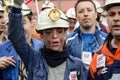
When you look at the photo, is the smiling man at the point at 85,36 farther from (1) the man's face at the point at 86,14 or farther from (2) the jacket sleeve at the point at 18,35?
(2) the jacket sleeve at the point at 18,35

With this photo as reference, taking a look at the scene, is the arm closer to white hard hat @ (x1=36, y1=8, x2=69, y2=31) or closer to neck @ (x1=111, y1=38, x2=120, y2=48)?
white hard hat @ (x1=36, y1=8, x2=69, y2=31)

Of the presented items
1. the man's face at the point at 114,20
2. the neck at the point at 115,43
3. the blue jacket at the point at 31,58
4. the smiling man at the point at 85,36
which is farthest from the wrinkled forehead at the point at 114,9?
the smiling man at the point at 85,36

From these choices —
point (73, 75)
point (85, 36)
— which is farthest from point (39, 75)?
point (85, 36)

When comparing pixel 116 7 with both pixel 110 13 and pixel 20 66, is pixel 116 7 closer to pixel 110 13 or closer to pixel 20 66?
pixel 110 13

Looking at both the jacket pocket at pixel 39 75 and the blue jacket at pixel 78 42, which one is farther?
the blue jacket at pixel 78 42

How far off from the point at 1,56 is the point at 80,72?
1.19 meters

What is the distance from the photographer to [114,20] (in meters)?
3.95

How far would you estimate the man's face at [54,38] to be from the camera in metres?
4.15

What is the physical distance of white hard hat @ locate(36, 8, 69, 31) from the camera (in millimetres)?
4195

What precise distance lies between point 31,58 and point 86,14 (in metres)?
1.55

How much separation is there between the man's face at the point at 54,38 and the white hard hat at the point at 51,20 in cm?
4

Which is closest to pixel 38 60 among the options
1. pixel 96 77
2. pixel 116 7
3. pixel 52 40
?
pixel 52 40

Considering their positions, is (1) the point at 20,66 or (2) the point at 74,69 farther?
(1) the point at 20,66

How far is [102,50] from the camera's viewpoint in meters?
4.06
